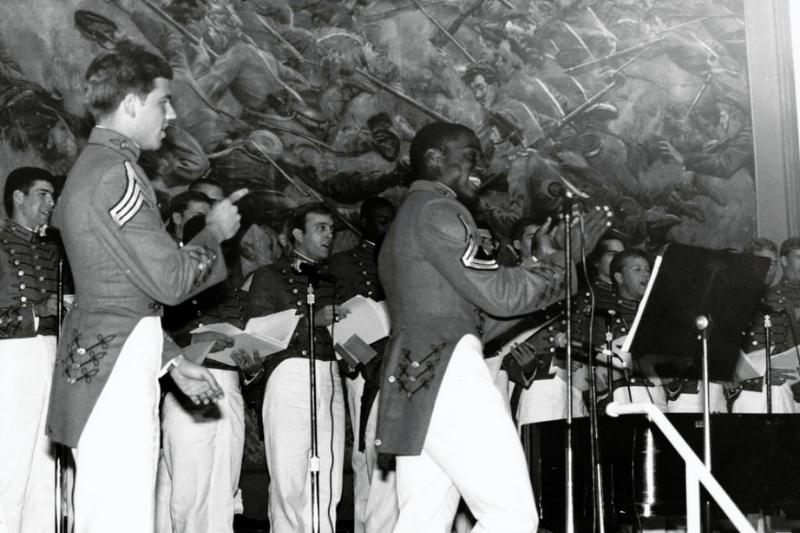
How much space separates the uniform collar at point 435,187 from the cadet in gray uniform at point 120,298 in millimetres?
957

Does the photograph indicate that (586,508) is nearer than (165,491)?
Yes

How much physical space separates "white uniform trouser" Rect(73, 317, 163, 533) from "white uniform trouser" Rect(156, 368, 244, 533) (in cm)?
362

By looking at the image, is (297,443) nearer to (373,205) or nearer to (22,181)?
(22,181)

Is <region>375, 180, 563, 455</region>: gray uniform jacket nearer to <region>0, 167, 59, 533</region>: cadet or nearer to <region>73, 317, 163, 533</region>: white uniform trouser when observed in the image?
<region>73, 317, 163, 533</region>: white uniform trouser

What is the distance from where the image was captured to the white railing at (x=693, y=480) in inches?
175

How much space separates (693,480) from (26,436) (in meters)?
4.17

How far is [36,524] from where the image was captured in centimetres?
727

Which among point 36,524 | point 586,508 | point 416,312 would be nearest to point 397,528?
point 416,312

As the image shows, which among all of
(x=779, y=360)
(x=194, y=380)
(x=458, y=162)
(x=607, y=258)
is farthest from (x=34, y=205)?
(x=779, y=360)

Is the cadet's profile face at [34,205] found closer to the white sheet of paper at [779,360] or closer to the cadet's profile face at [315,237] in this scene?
the cadet's profile face at [315,237]

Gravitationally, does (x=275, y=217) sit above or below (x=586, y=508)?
above

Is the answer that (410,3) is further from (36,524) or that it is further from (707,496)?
(707,496)

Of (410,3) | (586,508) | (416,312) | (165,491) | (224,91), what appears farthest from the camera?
(410,3)

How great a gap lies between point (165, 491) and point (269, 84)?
4718mm
